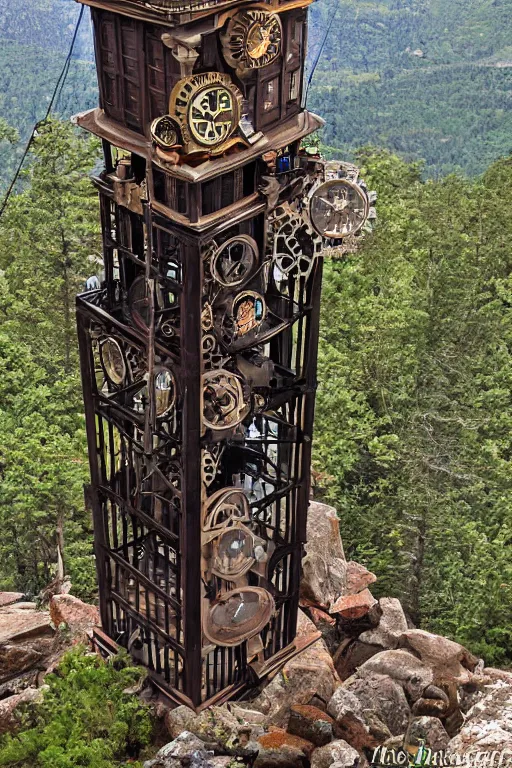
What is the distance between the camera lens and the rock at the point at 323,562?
1798 cm

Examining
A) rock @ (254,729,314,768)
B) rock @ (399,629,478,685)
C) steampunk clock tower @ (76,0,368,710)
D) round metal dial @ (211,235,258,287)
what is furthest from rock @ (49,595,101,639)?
round metal dial @ (211,235,258,287)

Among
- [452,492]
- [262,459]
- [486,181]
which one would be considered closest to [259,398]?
[262,459]

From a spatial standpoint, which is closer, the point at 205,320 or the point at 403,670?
the point at 205,320

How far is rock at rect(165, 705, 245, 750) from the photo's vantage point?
14.0 meters

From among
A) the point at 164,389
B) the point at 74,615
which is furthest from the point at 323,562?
the point at 164,389

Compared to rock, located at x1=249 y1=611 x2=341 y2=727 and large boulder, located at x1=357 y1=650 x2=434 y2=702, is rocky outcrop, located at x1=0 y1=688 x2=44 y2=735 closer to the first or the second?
rock, located at x1=249 y1=611 x2=341 y2=727

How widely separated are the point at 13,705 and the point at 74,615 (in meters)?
2.42

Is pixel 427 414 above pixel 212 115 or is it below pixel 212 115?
below

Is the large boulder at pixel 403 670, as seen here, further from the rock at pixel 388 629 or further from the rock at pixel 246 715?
the rock at pixel 246 715

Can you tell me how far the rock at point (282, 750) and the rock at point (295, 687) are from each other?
633mm

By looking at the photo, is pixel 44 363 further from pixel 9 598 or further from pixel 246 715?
pixel 246 715

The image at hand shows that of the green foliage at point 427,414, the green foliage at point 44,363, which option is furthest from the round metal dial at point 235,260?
the green foliage at point 427,414

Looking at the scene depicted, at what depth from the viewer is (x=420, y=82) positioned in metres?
A: 60.0

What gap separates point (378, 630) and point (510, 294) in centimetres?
1578
